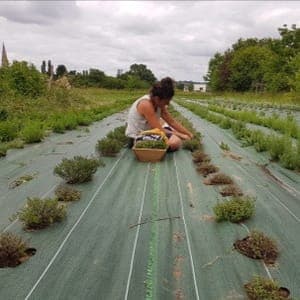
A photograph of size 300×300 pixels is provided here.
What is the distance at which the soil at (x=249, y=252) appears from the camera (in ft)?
7.53

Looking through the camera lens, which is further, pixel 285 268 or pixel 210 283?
pixel 285 268

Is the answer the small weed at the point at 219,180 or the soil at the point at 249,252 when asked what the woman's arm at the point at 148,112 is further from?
the soil at the point at 249,252

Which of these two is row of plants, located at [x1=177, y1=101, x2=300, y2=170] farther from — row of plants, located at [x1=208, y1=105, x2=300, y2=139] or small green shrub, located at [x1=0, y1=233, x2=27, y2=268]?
small green shrub, located at [x1=0, y1=233, x2=27, y2=268]

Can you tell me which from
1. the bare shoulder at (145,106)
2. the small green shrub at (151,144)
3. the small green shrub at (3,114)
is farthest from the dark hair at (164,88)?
the small green shrub at (3,114)

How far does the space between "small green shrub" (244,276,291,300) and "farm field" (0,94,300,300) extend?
0.05 m

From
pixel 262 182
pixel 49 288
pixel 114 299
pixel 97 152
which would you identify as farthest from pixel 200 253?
pixel 97 152

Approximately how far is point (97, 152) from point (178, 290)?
379cm

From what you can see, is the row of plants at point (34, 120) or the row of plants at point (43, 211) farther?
the row of plants at point (34, 120)

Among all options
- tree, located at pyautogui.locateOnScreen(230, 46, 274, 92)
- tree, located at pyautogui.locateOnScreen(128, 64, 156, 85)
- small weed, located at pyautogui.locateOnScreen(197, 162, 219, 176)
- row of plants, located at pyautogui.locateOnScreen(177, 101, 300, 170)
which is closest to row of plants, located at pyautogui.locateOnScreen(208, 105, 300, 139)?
row of plants, located at pyautogui.locateOnScreen(177, 101, 300, 170)

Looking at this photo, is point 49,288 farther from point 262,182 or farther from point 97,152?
point 97,152

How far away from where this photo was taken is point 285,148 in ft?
16.3

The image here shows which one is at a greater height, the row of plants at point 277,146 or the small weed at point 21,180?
the row of plants at point 277,146

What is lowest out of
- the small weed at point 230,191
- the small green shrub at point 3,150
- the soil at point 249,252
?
the small green shrub at point 3,150

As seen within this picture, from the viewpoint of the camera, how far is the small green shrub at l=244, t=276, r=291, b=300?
6.06 ft
